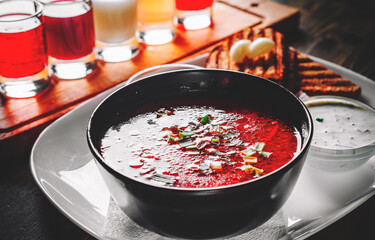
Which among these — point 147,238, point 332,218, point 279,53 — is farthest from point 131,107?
point 279,53

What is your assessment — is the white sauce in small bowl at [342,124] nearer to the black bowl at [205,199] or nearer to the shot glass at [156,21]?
the black bowl at [205,199]

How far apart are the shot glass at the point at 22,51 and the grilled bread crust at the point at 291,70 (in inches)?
26.6

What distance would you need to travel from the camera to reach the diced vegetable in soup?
1027 millimetres

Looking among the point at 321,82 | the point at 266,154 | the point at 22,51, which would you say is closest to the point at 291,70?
the point at 321,82

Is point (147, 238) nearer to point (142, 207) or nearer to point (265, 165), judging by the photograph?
point (142, 207)

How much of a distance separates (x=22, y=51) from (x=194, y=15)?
93 cm

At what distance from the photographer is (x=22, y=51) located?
1.80 metres

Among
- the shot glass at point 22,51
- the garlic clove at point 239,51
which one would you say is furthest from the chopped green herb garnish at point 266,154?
the shot glass at point 22,51

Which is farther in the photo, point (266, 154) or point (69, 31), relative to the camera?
point (69, 31)

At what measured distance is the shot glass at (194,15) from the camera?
236 cm

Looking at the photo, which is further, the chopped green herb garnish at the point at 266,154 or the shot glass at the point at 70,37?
the shot glass at the point at 70,37

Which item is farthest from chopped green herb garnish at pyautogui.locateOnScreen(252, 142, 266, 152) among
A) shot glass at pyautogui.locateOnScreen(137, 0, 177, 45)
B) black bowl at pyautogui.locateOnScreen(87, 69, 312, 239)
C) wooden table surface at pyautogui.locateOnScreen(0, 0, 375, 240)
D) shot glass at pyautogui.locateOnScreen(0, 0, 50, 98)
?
shot glass at pyautogui.locateOnScreen(137, 0, 177, 45)

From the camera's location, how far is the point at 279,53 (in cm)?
185

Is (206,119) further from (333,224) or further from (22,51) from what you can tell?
(22,51)
